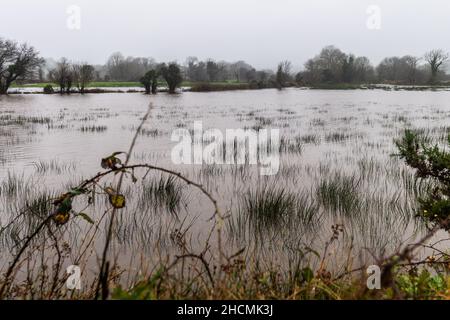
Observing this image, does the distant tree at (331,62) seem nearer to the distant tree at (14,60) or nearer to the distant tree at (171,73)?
the distant tree at (171,73)

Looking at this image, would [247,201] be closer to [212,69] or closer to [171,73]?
[171,73]

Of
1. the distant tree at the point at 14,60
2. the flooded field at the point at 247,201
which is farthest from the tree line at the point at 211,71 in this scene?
the flooded field at the point at 247,201

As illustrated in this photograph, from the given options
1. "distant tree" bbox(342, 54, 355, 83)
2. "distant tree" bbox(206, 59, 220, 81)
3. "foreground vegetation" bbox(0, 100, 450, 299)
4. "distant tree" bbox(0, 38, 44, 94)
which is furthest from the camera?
"distant tree" bbox(206, 59, 220, 81)

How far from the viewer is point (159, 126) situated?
18109mm

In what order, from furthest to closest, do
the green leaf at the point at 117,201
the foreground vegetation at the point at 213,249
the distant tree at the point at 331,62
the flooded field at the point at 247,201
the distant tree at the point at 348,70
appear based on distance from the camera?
the distant tree at the point at 331,62, the distant tree at the point at 348,70, the flooded field at the point at 247,201, the foreground vegetation at the point at 213,249, the green leaf at the point at 117,201

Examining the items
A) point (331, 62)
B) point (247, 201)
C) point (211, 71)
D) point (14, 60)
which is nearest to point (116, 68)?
point (211, 71)

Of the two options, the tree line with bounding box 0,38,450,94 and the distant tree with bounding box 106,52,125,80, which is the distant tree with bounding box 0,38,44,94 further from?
the distant tree with bounding box 106,52,125,80

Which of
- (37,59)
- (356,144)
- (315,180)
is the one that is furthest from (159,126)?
(37,59)

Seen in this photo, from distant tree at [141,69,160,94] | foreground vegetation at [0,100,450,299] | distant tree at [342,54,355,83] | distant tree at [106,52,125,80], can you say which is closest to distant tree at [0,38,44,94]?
distant tree at [141,69,160,94]

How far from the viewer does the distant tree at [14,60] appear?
51062 millimetres

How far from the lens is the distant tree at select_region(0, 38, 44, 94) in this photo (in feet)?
168

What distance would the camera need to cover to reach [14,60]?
175 feet

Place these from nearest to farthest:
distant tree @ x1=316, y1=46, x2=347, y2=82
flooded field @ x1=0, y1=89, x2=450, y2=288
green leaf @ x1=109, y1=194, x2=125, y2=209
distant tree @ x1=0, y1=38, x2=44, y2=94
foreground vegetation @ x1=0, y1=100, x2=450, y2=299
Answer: green leaf @ x1=109, y1=194, x2=125, y2=209
foreground vegetation @ x1=0, y1=100, x2=450, y2=299
flooded field @ x1=0, y1=89, x2=450, y2=288
distant tree @ x1=0, y1=38, x2=44, y2=94
distant tree @ x1=316, y1=46, x2=347, y2=82
